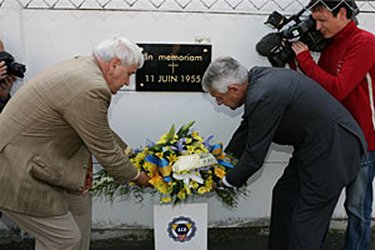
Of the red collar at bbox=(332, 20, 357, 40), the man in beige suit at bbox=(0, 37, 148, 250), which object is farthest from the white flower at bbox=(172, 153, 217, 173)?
the red collar at bbox=(332, 20, 357, 40)

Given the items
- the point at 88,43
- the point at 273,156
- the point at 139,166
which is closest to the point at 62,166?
the point at 139,166

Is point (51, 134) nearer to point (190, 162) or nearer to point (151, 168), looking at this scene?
point (151, 168)

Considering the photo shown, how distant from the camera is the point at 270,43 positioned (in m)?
3.00

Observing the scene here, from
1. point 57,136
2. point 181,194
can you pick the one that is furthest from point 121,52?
point 181,194

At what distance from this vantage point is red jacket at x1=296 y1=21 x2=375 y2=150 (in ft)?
8.36

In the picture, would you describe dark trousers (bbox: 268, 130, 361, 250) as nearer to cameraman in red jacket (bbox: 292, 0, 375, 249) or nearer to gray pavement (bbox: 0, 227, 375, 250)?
cameraman in red jacket (bbox: 292, 0, 375, 249)

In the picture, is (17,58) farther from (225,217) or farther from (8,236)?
(225,217)

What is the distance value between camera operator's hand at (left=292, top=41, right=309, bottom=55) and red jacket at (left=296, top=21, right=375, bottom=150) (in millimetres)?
25

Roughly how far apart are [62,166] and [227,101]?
36.3 inches

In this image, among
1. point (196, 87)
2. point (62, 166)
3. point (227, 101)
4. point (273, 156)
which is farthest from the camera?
point (273, 156)

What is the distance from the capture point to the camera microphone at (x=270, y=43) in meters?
2.97

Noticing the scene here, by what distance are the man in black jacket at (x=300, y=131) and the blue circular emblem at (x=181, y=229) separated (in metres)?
0.40

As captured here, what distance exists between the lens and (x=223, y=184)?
262 centimetres

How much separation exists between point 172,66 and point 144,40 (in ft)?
0.86
